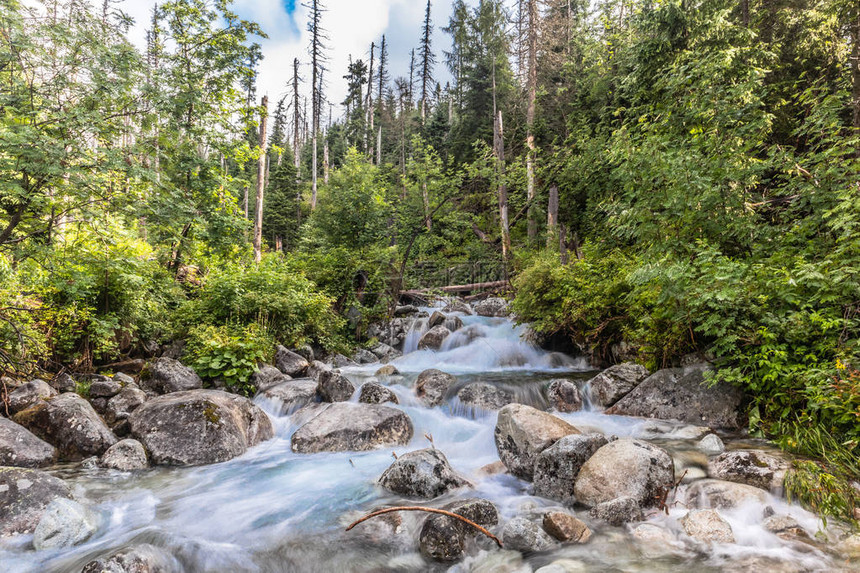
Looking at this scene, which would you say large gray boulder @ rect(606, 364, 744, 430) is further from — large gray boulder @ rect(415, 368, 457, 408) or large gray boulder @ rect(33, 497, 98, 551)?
large gray boulder @ rect(33, 497, 98, 551)

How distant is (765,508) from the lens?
364 centimetres

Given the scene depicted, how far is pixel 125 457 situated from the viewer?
5113mm

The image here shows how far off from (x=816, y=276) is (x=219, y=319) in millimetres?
10763

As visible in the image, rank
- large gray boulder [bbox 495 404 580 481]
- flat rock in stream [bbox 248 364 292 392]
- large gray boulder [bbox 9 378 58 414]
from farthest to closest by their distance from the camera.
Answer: flat rock in stream [bbox 248 364 292 392]
large gray boulder [bbox 9 378 58 414]
large gray boulder [bbox 495 404 580 481]

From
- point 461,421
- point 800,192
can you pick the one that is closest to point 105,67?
point 461,421

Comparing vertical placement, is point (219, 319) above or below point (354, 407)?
above

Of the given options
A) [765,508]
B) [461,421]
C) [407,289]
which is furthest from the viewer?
[407,289]

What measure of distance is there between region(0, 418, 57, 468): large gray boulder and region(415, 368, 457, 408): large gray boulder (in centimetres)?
562

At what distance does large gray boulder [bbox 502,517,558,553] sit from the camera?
3.48 metres

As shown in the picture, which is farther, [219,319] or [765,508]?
[219,319]

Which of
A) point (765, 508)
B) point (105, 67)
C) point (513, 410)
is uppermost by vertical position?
point (105, 67)

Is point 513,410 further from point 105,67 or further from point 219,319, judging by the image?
point 219,319

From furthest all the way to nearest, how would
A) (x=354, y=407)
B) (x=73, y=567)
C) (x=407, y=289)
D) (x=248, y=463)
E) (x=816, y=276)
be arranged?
(x=407, y=289)
(x=354, y=407)
(x=248, y=463)
(x=816, y=276)
(x=73, y=567)

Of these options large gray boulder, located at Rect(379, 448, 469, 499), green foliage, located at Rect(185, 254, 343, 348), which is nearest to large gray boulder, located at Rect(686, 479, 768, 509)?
large gray boulder, located at Rect(379, 448, 469, 499)
